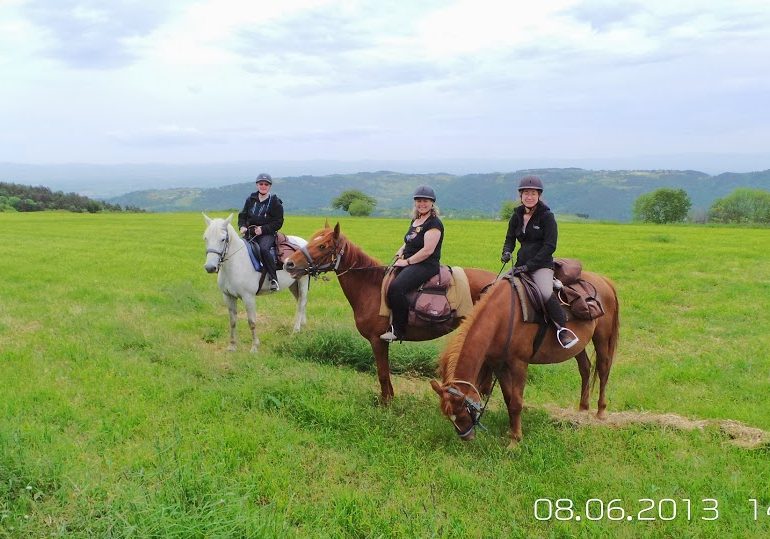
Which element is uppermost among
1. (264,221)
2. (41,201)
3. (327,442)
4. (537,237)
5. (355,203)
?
(41,201)

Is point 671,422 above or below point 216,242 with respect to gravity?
below

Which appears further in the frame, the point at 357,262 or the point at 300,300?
the point at 300,300

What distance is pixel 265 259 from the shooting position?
10.1m

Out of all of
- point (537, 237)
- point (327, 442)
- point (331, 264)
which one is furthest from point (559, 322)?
point (331, 264)

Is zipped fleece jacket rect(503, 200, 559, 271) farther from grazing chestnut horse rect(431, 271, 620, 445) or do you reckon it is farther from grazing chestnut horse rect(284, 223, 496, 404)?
grazing chestnut horse rect(284, 223, 496, 404)

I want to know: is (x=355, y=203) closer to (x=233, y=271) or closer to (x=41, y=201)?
(x=41, y=201)

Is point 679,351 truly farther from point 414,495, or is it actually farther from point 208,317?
point 208,317

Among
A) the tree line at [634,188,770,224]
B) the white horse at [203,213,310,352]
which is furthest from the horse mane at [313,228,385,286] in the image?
the tree line at [634,188,770,224]

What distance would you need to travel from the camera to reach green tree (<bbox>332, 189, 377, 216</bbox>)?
287ft

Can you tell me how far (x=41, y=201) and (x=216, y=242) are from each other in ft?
285

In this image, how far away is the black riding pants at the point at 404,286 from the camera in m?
6.71

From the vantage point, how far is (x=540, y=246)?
20.0 ft
